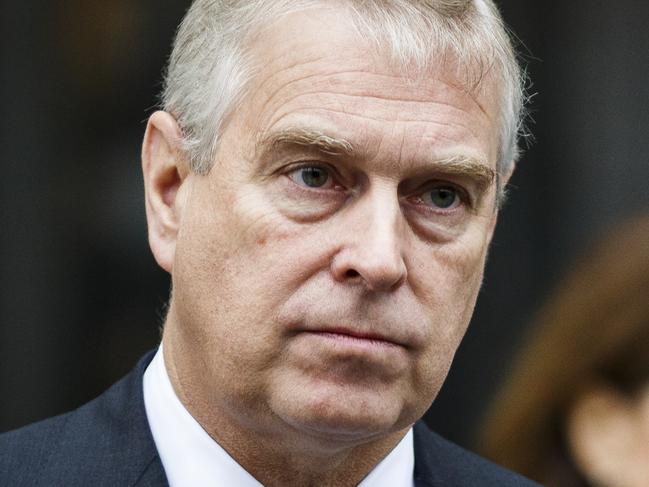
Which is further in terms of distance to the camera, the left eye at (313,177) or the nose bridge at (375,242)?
the left eye at (313,177)

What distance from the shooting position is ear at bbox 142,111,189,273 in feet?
11.0

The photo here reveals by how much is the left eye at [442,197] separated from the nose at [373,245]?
14 cm

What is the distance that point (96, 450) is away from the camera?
10.5 feet

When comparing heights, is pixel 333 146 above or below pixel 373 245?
above

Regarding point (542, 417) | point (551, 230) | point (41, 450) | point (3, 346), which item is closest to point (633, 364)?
point (542, 417)

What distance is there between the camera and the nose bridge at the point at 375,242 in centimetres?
290

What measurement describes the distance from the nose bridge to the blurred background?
3292mm

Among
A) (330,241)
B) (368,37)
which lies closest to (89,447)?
(330,241)

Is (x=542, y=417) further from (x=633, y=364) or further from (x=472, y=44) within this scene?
(x=472, y=44)

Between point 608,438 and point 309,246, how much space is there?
234 centimetres

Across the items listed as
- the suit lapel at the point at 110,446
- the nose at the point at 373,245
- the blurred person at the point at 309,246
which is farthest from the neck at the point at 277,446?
the nose at the point at 373,245

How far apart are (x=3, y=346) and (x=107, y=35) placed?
1.54 meters

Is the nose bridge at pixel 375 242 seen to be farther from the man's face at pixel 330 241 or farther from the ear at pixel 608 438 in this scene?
the ear at pixel 608 438

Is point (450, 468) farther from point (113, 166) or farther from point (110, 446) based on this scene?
point (113, 166)
